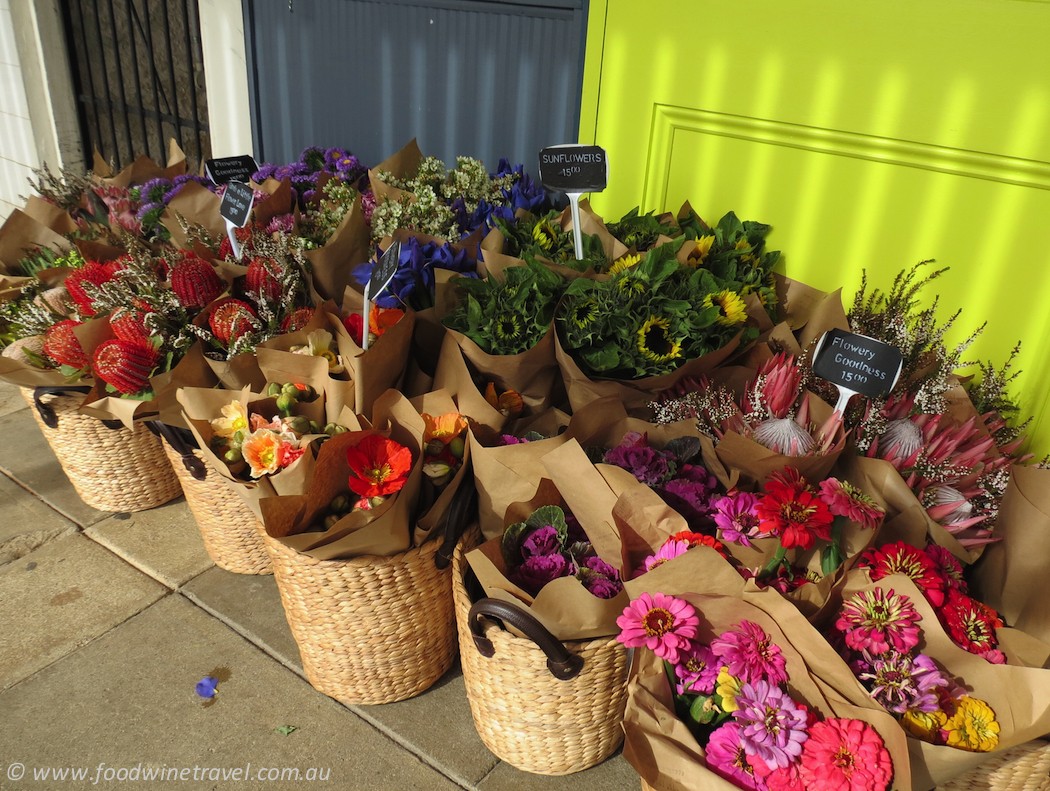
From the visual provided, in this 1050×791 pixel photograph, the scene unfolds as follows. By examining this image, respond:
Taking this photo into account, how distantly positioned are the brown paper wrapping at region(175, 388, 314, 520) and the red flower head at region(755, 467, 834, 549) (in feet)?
2.95

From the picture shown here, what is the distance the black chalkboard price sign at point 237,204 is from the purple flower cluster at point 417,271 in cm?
45

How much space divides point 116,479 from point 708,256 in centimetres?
198

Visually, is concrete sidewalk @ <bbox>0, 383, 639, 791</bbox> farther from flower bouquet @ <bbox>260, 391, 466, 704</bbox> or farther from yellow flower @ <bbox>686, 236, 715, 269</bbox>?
yellow flower @ <bbox>686, 236, 715, 269</bbox>

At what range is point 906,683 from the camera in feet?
3.75

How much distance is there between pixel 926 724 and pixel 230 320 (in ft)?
5.67

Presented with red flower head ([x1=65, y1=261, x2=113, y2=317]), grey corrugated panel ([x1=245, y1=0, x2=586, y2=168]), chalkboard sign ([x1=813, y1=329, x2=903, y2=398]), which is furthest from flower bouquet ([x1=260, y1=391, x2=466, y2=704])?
grey corrugated panel ([x1=245, y1=0, x2=586, y2=168])

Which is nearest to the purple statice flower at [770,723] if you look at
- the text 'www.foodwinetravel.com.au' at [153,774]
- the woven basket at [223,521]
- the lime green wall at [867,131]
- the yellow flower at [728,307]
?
the yellow flower at [728,307]

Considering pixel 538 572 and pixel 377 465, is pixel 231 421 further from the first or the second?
pixel 538 572

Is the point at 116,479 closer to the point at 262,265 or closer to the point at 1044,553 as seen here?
the point at 262,265

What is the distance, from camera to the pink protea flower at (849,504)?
49.4 inches

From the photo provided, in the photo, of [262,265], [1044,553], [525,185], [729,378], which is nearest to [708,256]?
[729,378]

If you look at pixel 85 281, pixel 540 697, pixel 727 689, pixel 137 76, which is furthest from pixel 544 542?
pixel 137 76

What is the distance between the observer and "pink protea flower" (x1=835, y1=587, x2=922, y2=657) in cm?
118

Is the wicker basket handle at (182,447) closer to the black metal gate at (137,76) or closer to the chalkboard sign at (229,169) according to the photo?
the chalkboard sign at (229,169)
